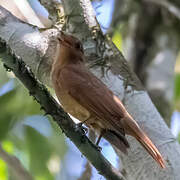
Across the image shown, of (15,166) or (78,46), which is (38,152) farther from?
(78,46)

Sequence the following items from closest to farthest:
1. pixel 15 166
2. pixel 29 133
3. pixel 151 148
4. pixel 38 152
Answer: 1. pixel 151 148
2. pixel 15 166
3. pixel 38 152
4. pixel 29 133

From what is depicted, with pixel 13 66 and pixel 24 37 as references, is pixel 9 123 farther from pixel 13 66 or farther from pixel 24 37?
pixel 13 66

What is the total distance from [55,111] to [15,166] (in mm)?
1427

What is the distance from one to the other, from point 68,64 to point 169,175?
130 centimetres

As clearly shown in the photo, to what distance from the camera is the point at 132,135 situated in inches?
131

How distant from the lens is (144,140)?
3.21 m

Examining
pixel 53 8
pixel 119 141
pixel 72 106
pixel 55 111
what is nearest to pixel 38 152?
pixel 72 106

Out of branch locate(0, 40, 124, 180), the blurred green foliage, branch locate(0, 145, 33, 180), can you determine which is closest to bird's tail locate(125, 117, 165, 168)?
branch locate(0, 40, 124, 180)

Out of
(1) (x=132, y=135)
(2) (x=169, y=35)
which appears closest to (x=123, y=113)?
(1) (x=132, y=135)

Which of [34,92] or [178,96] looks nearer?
[34,92]

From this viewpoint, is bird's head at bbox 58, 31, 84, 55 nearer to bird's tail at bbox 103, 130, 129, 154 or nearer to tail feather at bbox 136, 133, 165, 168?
bird's tail at bbox 103, 130, 129, 154

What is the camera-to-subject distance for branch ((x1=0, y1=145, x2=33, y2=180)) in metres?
3.97

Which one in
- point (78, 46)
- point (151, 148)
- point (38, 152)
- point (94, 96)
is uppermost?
point (78, 46)

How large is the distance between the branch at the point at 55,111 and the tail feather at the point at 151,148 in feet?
0.94
